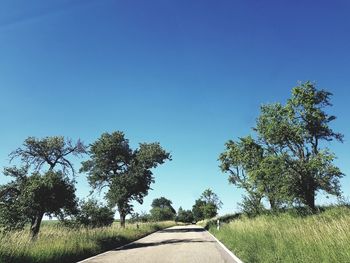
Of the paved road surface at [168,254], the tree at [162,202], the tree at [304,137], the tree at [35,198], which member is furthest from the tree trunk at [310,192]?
the tree at [162,202]

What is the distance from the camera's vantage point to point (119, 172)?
4747 centimetres

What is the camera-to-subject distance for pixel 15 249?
35.3 feet

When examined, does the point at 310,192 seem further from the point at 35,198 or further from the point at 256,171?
the point at 35,198

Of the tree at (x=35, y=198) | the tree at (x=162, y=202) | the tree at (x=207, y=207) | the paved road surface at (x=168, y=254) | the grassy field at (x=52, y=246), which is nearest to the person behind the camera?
the grassy field at (x=52, y=246)

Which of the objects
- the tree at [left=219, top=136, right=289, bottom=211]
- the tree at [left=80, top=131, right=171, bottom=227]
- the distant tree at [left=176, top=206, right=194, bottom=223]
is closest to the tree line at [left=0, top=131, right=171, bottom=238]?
the tree at [left=80, top=131, right=171, bottom=227]

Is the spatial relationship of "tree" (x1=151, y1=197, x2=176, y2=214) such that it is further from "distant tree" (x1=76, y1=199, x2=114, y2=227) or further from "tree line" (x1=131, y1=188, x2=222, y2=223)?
"distant tree" (x1=76, y1=199, x2=114, y2=227)

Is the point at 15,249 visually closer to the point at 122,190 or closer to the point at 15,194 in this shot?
the point at 15,194

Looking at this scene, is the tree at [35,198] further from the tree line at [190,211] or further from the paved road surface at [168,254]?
the tree line at [190,211]

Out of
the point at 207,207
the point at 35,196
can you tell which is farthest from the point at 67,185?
the point at 207,207

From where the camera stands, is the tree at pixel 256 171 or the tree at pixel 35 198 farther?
the tree at pixel 256 171

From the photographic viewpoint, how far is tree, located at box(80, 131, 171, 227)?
44656mm

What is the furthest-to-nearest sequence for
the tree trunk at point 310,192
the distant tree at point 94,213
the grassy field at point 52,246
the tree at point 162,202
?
1. the tree at point 162,202
2. the distant tree at point 94,213
3. the tree trunk at point 310,192
4. the grassy field at point 52,246

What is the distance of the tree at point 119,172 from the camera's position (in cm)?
4466

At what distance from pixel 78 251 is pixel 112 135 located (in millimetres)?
33291
